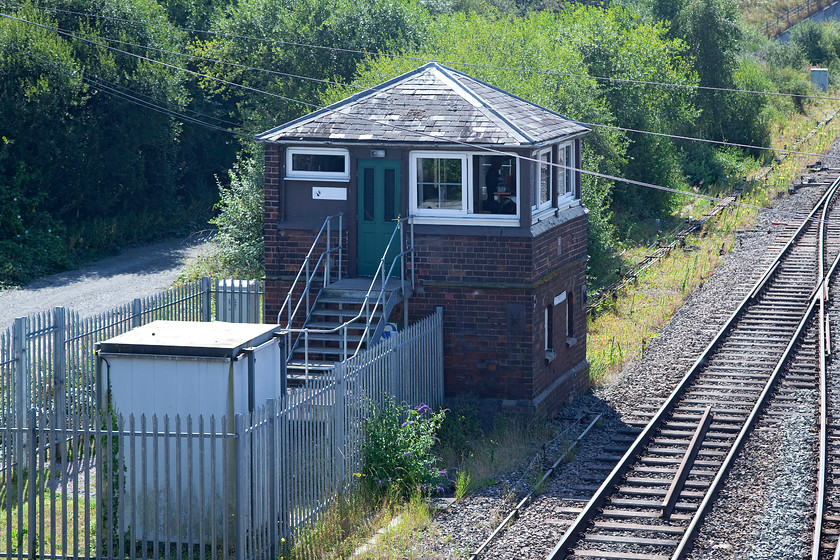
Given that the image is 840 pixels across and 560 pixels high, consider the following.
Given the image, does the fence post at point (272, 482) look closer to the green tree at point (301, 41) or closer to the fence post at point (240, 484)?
the fence post at point (240, 484)

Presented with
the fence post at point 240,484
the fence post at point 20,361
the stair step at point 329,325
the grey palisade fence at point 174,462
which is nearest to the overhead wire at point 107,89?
the stair step at point 329,325

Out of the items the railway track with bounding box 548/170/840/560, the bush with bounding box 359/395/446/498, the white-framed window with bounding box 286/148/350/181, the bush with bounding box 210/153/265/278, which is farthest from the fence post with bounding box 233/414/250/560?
→ the bush with bounding box 210/153/265/278

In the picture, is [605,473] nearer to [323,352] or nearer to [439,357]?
[439,357]

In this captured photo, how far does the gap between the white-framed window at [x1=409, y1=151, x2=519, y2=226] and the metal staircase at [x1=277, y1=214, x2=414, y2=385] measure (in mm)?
487

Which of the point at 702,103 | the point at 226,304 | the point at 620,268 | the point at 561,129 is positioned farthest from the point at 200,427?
the point at 702,103

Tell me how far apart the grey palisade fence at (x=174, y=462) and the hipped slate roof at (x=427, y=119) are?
328 centimetres

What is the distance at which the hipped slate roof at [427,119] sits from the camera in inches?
594

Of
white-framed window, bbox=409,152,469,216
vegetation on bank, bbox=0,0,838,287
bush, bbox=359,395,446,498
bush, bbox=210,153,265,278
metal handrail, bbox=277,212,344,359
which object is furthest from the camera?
vegetation on bank, bbox=0,0,838,287

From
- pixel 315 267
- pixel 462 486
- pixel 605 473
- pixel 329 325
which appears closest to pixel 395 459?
pixel 462 486

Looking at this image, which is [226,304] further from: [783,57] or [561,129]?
[783,57]

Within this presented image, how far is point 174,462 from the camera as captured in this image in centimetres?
1053

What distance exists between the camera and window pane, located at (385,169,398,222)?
51.4ft

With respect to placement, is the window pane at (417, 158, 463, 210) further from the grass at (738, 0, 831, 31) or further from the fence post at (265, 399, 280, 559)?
the grass at (738, 0, 831, 31)

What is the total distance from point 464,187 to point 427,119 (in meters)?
1.19
